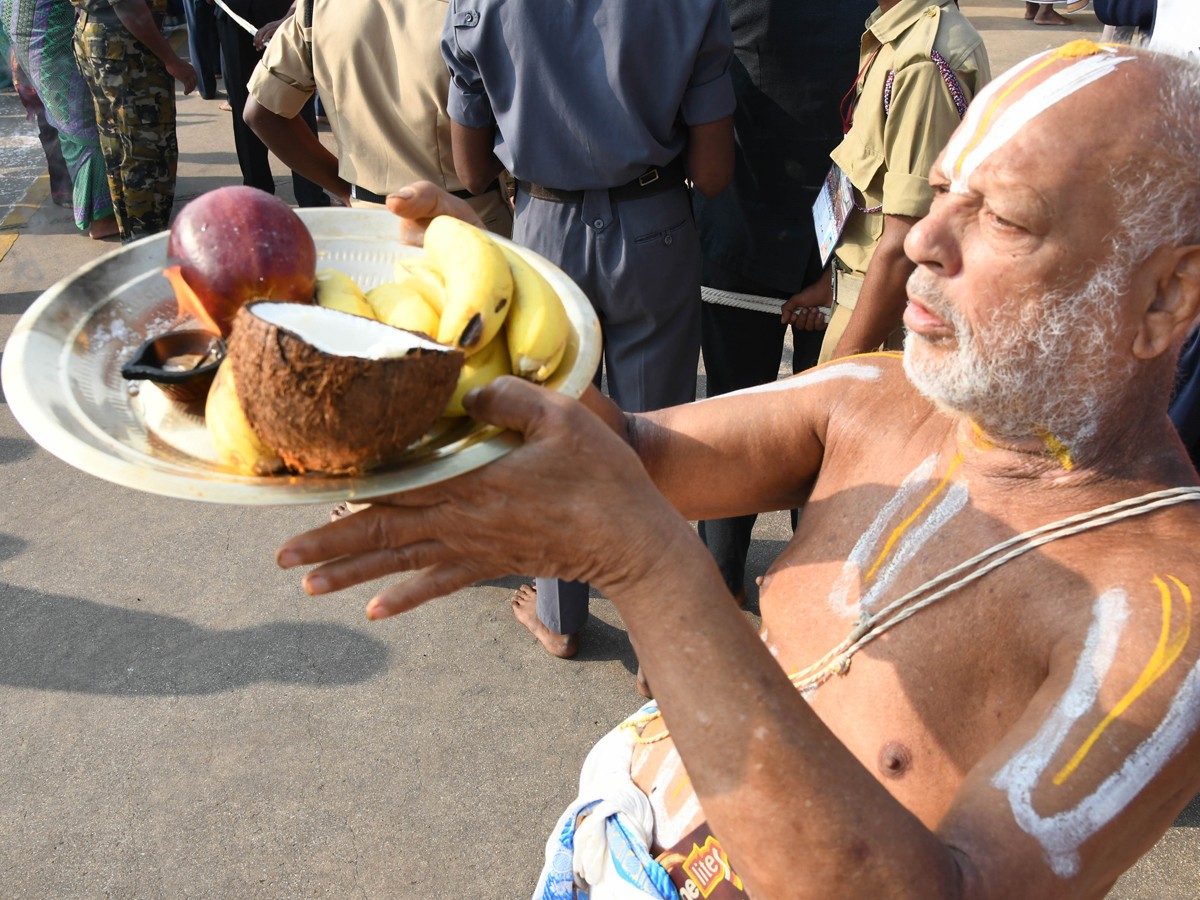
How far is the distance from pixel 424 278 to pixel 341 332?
399mm

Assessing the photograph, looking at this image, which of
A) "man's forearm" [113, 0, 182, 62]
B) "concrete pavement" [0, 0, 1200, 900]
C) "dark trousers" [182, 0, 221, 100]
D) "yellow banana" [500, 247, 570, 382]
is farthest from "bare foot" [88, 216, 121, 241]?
"yellow banana" [500, 247, 570, 382]

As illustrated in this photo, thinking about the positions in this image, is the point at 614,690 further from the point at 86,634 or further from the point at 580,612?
the point at 86,634

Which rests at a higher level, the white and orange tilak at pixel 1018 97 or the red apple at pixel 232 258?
the white and orange tilak at pixel 1018 97

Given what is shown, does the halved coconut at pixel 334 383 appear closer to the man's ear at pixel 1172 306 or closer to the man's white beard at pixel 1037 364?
the man's white beard at pixel 1037 364

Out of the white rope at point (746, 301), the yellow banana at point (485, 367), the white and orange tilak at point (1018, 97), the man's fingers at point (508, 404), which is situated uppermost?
the white and orange tilak at point (1018, 97)

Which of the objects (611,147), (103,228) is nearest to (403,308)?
(611,147)

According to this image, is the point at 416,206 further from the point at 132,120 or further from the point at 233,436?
the point at 132,120

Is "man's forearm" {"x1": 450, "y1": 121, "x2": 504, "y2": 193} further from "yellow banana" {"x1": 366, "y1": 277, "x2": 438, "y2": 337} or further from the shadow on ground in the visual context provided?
"yellow banana" {"x1": 366, "y1": 277, "x2": 438, "y2": 337}

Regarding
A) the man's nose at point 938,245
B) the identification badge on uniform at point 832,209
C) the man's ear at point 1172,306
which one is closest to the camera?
the man's ear at point 1172,306

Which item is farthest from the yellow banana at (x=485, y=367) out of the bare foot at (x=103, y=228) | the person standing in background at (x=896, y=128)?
the bare foot at (x=103, y=228)

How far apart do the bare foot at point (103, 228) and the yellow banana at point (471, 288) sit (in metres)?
6.54

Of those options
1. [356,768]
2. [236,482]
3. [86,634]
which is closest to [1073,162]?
[236,482]

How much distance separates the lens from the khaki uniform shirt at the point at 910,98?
2.65 m

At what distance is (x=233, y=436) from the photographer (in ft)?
3.83
